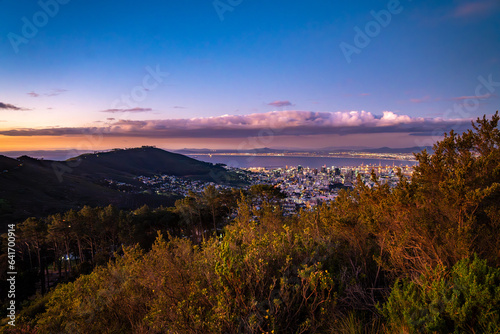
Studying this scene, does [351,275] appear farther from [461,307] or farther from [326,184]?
[326,184]

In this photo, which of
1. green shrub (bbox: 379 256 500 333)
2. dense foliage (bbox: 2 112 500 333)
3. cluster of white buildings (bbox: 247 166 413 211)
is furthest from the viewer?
cluster of white buildings (bbox: 247 166 413 211)

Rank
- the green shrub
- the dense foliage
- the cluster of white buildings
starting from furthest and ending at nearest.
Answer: the cluster of white buildings, the dense foliage, the green shrub

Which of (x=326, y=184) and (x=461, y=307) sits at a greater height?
(x=461, y=307)

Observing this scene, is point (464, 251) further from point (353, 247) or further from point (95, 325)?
point (95, 325)

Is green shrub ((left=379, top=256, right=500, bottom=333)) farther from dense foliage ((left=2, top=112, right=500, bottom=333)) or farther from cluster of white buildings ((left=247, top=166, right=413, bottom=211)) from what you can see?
cluster of white buildings ((left=247, top=166, right=413, bottom=211))

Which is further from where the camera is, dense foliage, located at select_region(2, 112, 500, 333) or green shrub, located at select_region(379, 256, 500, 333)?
dense foliage, located at select_region(2, 112, 500, 333)

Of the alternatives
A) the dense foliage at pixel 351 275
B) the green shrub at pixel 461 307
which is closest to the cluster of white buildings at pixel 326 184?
the dense foliage at pixel 351 275

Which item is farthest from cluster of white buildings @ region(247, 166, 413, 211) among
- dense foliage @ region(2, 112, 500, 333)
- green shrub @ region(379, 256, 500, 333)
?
green shrub @ region(379, 256, 500, 333)

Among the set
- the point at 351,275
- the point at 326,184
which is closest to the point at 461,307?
the point at 351,275
